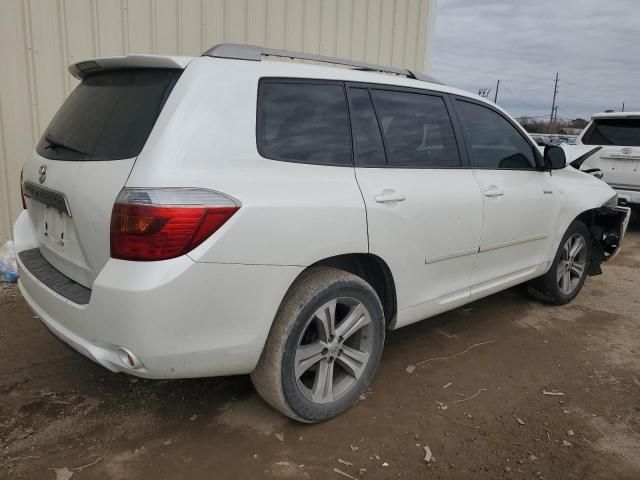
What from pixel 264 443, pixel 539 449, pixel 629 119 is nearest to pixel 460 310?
pixel 539 449

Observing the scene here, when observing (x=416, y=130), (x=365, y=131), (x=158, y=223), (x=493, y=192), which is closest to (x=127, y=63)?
(x=158, y=223)

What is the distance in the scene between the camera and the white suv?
6.79 feet

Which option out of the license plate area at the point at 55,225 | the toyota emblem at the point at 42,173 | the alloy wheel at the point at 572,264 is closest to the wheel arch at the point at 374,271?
the license plate area at the point at 55,225

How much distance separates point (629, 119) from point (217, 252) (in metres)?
8.05

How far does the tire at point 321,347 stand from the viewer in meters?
2.43

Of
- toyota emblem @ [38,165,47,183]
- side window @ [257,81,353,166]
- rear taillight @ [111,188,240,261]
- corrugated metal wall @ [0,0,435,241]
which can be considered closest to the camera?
rear taillight @ [111,188,240,261]

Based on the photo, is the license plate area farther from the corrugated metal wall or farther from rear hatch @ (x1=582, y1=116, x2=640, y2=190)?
rear hatch @ (x1=582, y1=116, x2=640, y2=190)

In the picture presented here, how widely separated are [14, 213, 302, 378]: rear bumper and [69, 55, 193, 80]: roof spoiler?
0.90 m

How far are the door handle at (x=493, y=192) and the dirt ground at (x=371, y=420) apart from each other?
113cm

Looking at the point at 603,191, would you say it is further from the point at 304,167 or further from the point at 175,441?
the point at 175,441

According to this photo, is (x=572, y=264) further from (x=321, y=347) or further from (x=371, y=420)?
(x=321, y=347)

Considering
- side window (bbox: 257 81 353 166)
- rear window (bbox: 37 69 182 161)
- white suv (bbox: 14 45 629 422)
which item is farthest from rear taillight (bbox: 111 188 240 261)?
side window (bbox: 257 81 353 166)

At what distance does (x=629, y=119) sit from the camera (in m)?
8.01

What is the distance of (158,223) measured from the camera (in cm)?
201
